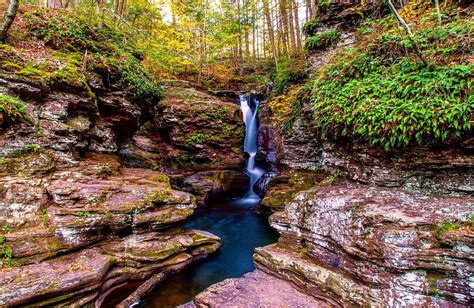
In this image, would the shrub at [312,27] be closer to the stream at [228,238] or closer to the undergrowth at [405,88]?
the undergrowth at [405,88]

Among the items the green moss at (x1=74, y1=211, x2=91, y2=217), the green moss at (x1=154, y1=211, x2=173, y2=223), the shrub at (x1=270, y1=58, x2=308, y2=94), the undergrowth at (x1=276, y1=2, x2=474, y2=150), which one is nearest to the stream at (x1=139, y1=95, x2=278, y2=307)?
the green moss at (x1=154, y1=211, x2=173, y2=223)

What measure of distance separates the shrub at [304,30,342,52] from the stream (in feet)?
18.2

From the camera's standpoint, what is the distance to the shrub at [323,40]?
29.6ft

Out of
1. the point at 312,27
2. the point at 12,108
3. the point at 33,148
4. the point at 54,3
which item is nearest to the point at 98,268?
the point at 33,148

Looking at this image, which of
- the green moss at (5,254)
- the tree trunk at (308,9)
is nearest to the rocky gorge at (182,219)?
the green moss at (5,254)

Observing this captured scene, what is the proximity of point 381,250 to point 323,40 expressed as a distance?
8006mm

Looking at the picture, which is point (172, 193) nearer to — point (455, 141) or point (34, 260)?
point (34, 260)

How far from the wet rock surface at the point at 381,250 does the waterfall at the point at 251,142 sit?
20.9ft

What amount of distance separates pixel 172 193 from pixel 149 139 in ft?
20.7

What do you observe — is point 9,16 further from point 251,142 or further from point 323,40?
point 251,142

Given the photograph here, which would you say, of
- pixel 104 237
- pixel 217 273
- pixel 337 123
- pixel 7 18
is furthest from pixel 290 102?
pixel 7 18

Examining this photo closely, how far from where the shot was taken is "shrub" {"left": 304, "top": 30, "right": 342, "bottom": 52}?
9032 millimetres

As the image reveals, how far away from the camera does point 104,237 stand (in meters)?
5.57

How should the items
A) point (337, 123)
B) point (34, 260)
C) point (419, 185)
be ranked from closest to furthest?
point (34, 260), point (419, 185), point (337, 123)
